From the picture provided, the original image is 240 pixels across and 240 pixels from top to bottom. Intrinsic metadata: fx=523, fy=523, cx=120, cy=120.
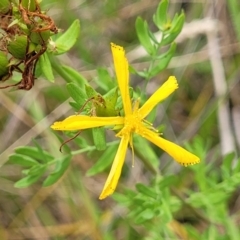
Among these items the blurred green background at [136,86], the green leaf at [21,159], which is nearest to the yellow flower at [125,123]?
the green leaf at [21,159]

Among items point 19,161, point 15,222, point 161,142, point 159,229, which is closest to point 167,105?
point 159,229

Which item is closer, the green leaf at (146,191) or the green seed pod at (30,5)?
the green seed pod at (30,5)

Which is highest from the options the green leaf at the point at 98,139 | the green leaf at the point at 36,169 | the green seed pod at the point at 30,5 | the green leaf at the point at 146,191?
the green seed pod at the point at 30,5

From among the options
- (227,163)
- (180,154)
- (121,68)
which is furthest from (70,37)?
(227,163)

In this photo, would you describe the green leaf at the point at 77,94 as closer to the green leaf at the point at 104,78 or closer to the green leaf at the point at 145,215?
the green leaf at the point at 104,78

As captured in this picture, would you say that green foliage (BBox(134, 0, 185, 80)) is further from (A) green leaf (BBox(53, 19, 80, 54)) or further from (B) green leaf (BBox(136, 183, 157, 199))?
(B) green leaf (BBox(136, 183, 157, 199))
